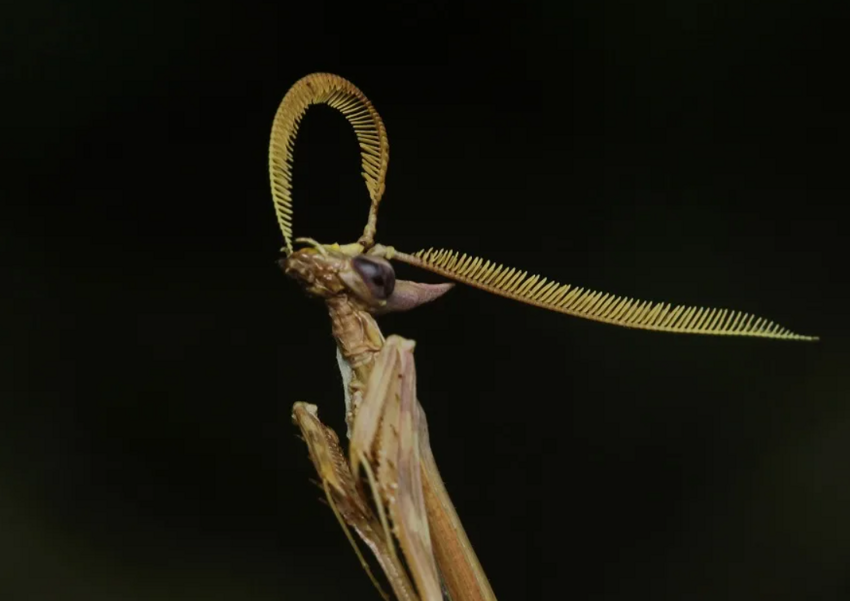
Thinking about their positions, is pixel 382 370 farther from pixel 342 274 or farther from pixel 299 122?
pixel 299 122

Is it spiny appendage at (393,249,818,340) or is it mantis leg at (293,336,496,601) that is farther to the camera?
spiny appendage at (393,249,818,340)

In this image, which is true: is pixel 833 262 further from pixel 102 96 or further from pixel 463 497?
pixel 102 96

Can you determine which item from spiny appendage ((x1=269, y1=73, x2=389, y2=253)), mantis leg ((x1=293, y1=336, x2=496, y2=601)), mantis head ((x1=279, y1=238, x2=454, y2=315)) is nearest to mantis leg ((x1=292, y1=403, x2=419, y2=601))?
mantis leg ((x1=293, y1=336, x2=496, y2=601))

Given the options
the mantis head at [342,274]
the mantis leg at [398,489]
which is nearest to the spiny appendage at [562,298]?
the mantis head at [342,274]

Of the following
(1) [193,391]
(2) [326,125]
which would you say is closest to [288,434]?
(1) [193,391]

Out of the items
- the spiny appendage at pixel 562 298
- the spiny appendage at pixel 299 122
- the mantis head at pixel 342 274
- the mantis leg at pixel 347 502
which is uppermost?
the spiny appendage at pixel 299 122

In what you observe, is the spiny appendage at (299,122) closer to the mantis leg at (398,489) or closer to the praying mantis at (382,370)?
the praying mantis at (382,370)

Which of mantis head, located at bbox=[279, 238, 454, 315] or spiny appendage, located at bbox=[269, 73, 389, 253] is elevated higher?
spiny appendage, located at bbox=[269, 73, 389, 253]

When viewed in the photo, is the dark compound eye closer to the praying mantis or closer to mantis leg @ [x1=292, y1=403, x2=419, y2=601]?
the praying mantis
